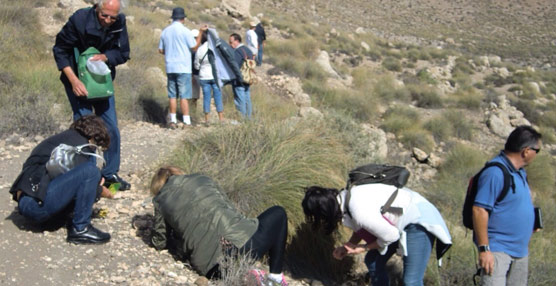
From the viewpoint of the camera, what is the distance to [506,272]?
3301 mm

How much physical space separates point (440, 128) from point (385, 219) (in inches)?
399

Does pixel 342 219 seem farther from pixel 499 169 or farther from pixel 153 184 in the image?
pixel 153 184

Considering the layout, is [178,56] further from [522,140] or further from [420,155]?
[420,155]

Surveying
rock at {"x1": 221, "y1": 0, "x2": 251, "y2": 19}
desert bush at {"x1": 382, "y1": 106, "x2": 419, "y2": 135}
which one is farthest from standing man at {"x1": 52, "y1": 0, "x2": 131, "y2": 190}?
rock at {"x1": 221, "y1": 0, "x2": 251, "y2": 19}

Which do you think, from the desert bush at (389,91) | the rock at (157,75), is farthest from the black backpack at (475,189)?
the desert bush at (389,91)

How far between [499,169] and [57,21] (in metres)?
11.4

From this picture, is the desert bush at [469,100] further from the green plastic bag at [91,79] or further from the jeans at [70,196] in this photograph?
the jeans at [70,196]

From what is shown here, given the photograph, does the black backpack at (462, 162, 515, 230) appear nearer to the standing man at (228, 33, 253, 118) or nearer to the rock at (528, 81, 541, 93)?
the standing man at (228, 33, 253, 118)

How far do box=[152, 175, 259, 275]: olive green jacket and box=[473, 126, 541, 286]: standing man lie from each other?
1497 mm

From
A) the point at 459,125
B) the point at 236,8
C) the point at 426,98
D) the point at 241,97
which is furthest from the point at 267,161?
the point at 236,8

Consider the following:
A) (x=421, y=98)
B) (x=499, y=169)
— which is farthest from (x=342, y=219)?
(x=421, y=98)

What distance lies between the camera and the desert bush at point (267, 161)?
4766 millimetres

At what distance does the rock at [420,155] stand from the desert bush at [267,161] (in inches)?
199

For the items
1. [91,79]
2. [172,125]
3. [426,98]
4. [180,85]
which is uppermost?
[91,79]
